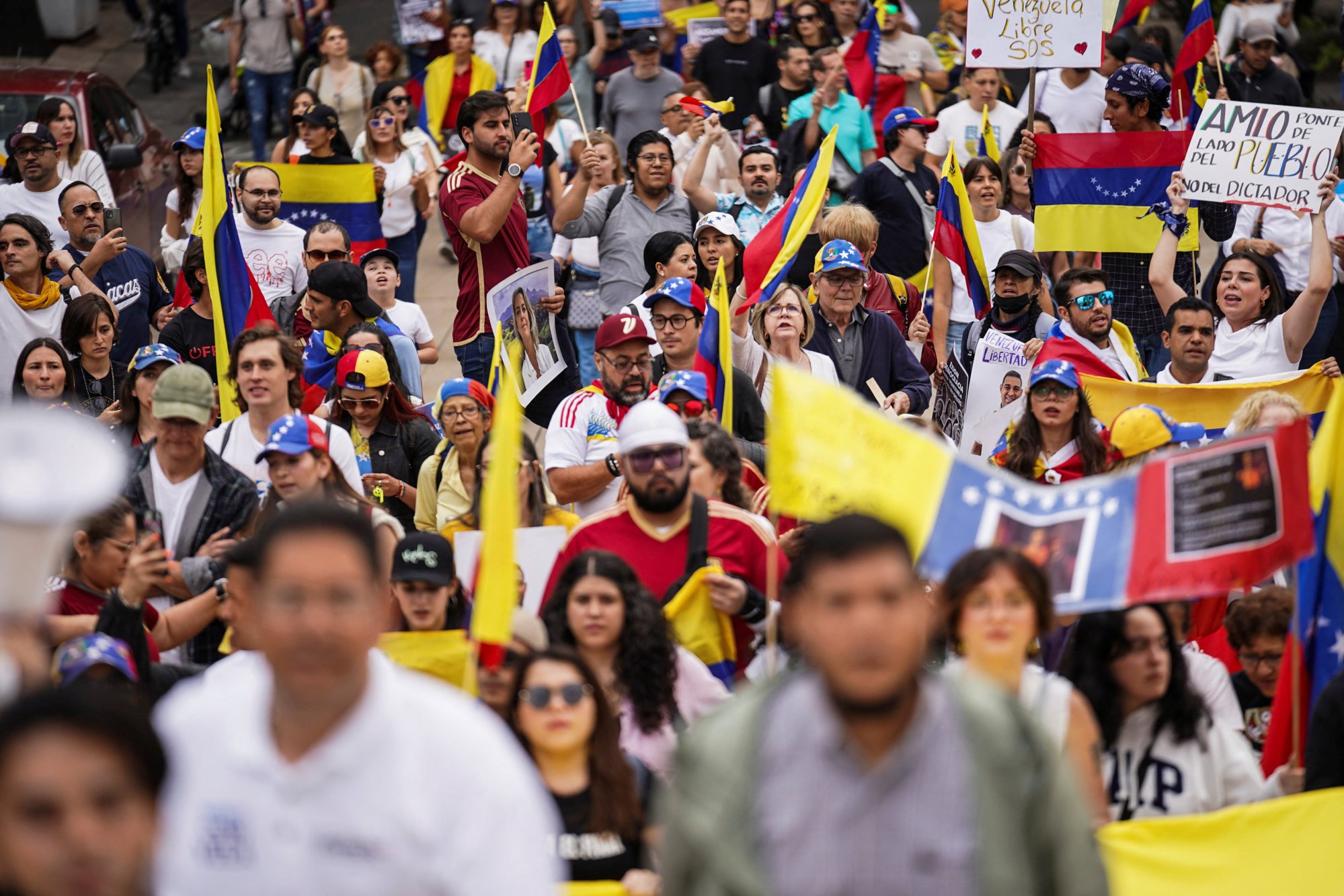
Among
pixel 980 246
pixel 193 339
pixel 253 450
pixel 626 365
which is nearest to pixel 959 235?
pixel 980 246

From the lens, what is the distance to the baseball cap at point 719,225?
31.3ft

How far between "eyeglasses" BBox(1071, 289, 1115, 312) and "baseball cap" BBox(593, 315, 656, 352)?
94.6 inches

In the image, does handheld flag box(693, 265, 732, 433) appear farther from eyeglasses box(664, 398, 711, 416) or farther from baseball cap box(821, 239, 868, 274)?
baseball cap box(821, 239, 868, 274)

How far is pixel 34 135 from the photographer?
10.7 m

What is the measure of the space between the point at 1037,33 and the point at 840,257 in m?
3.19

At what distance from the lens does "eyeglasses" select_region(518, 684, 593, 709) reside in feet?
14.2

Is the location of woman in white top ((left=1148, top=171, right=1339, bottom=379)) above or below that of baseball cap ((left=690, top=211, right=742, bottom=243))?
below

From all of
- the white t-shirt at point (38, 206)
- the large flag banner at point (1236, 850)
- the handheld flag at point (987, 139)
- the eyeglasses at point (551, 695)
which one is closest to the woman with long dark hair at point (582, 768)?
the eyeglasses at point (551, 695)

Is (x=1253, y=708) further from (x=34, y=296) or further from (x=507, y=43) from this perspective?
(x=507, y=43)

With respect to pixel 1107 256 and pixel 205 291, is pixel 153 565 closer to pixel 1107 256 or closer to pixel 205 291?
pixel 205 291

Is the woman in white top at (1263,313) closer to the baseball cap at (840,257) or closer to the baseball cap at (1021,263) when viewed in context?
the baseball cap at (1021,263)

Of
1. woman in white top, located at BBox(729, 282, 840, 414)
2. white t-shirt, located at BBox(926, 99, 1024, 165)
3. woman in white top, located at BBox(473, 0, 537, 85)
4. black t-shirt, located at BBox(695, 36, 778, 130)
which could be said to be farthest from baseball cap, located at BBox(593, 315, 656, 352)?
woman in white top, located at BBox(473, 0, 537, 85)

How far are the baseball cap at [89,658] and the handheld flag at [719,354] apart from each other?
319 centimetres

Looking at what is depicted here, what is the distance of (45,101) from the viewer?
11.6 metres
